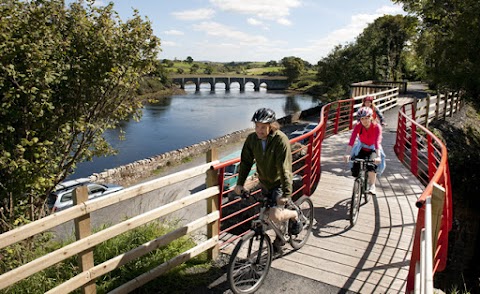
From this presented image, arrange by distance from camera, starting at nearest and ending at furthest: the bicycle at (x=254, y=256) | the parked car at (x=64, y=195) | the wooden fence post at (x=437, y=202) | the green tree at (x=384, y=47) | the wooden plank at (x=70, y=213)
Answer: the wooden plank at (x=70, y=213) → the wooden fence post at (x=437, y=202) → the bicycle at (x=254, y=256) → the parked car at (x=64, y=195) → the green tree at (x=384, y=47)

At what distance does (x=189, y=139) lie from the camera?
4753 centimetres

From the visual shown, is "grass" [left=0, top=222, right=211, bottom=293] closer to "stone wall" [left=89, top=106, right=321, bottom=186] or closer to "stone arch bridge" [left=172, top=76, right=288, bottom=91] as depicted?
"stone wall" [left=89, top=106, right=321, bottom=186]

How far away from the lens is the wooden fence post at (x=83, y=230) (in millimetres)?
3551

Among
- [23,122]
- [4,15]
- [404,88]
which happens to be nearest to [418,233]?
[23,122]

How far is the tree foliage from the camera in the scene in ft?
59.4

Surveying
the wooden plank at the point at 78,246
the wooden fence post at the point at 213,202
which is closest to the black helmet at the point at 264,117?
the wooden fence post at the point at 213,202

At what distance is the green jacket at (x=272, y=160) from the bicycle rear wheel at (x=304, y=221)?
104 cm

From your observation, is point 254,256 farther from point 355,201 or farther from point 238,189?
point 355,201

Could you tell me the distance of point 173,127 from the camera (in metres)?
54.6

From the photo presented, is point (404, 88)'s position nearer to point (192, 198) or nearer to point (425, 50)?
point (425, 50)

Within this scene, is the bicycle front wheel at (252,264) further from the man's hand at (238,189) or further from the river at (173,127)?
the river at (173,127)

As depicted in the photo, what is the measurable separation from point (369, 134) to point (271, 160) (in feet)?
9.68

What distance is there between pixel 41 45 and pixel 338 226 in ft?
17.6

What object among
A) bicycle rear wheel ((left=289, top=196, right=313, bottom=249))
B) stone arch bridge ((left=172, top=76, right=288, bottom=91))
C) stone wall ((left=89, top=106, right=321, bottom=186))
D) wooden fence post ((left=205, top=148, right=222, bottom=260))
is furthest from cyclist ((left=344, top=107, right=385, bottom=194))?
stone arch bridge ((left=172, top=76, right=288, bottom=91))
